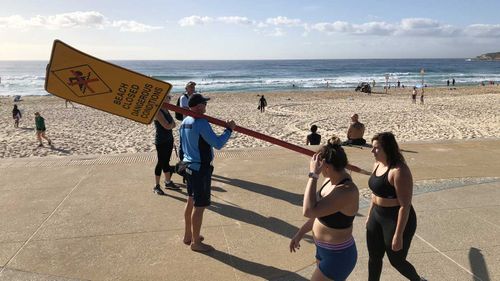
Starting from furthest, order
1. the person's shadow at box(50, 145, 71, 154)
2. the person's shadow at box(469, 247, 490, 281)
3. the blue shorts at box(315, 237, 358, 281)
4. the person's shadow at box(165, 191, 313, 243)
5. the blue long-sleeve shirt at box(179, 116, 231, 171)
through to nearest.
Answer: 1. the person's shadow at box(50, 145, 71, 154)
2. the person's shadow at box(165, 191, 313, 243)
3. the blue long-sleeve shirt at box(179, 116, 231, 171)
4. the person's shadow at box(469, 247, 490, 281)
5. the blue shorts at box(315, 237, 358, 281)

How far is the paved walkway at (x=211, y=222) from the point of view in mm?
4016

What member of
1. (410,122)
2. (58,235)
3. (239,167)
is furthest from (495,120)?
(58,235)

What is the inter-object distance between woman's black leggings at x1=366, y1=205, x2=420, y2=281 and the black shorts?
173cm

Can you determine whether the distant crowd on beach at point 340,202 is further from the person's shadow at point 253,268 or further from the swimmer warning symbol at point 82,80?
the swimmer warning symbol at point 82,80

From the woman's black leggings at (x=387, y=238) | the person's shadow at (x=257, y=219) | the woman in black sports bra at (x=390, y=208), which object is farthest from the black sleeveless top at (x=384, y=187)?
the person's shadow at (x=257, y=219)

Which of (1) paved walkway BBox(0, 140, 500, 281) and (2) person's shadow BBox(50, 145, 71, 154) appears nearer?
(1) paved walkway BBox(0, 140, 500, 281)

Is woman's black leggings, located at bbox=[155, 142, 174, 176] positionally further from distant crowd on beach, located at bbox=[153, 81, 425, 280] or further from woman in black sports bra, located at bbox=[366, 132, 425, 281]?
woman in black sports bra, located at bbox=[366, 132, 425, 281]

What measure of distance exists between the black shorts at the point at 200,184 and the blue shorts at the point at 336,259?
1.73 meters

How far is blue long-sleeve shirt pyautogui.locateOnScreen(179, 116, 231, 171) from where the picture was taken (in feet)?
13.1

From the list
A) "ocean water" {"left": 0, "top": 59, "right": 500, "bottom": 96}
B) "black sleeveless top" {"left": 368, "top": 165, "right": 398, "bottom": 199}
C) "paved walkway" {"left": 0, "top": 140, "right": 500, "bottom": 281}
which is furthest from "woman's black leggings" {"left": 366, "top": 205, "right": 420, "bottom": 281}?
"ocean water" {"left": 0, "top": 59, "right": 500, "bottom": 96}

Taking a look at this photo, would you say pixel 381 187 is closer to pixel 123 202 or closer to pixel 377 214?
pixel 377 214

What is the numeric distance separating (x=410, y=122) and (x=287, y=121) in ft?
18.3

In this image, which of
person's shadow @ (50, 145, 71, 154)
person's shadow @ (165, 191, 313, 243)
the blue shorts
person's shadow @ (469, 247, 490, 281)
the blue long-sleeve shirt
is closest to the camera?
the blue shorts

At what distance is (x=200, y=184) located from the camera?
4.21 metres
